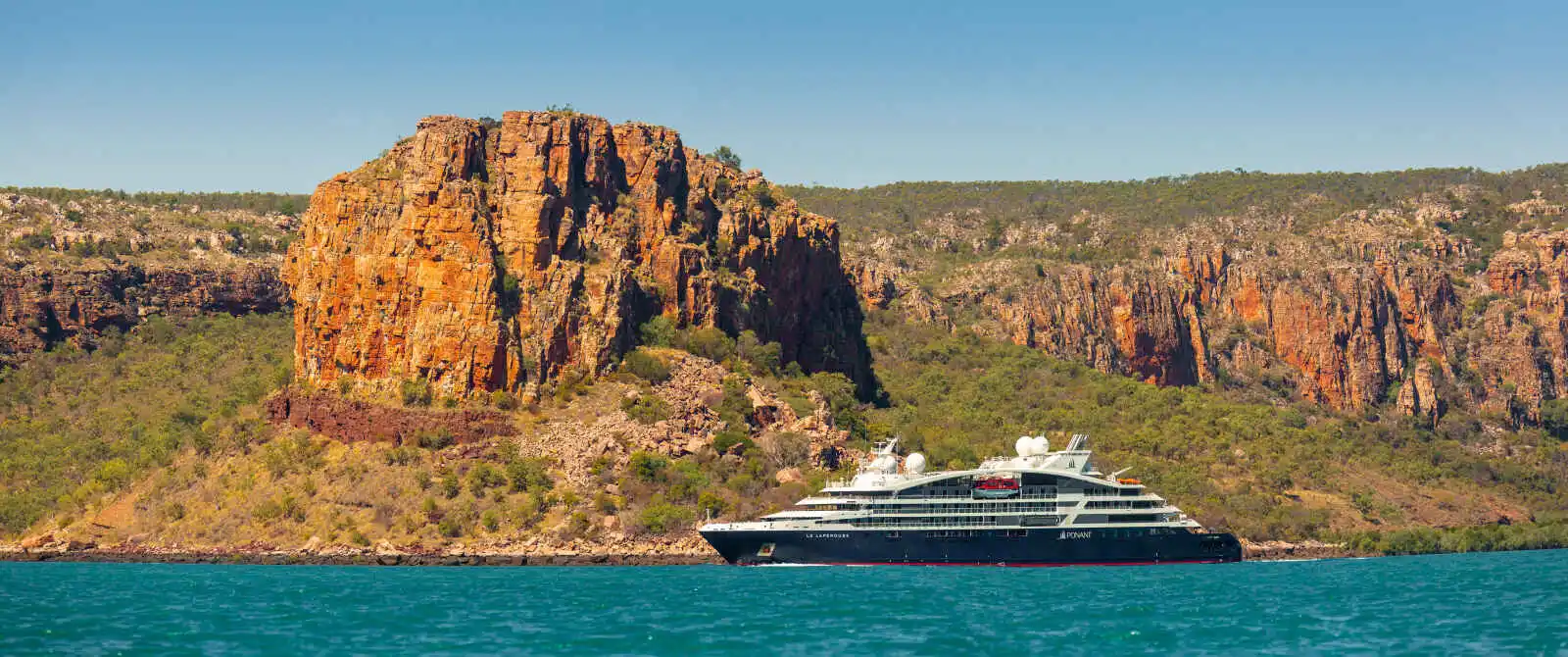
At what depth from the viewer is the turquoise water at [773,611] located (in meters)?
65.6

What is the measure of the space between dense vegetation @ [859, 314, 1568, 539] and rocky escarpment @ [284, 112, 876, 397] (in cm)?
1911

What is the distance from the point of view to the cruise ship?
4380 inches

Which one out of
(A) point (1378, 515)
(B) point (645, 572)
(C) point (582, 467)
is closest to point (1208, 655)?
(B) point (645, 572)

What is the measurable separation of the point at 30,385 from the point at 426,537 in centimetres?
5659

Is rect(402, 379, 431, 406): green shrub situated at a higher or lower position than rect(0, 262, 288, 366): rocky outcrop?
lower

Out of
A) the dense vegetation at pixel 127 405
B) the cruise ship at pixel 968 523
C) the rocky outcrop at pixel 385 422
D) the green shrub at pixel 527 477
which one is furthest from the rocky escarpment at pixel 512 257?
the cruise ship at pixel 968 523

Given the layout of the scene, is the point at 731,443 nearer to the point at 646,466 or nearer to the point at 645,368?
the point at 646,466

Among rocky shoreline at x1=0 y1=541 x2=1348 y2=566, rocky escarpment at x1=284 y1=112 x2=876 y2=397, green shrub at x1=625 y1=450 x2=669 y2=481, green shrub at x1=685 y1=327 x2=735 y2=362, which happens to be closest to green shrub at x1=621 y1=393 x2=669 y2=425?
green shrub at x1=625 y1=450 x2=669 y2=481

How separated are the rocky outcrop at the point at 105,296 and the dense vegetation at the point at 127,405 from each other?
5.89ft

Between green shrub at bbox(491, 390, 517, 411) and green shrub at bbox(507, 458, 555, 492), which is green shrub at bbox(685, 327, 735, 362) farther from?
green shrub at bbox(507, 458, 555, 492)

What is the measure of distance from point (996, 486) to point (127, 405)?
241ft

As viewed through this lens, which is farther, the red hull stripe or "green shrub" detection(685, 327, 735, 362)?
"green shrub" detection(685, 327, 735, 362)

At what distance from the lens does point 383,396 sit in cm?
12594

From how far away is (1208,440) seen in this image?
164m
